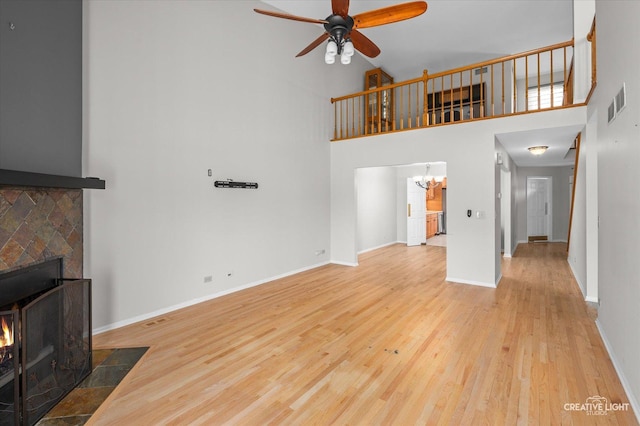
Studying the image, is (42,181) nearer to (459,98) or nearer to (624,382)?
(624,382)

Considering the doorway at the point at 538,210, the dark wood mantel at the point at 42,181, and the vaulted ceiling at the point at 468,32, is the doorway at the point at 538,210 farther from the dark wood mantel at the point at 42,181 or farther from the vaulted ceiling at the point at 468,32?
the dark wood mantel at the point at 42,181

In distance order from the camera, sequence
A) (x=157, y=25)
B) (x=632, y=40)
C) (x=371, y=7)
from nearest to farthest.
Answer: (x=632, y=40)
(x=157, y=25)
(x=371, y=7)

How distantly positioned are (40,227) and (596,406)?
418cm

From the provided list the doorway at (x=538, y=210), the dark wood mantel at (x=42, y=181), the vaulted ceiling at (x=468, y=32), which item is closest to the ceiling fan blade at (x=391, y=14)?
the vaulted ceiling at (x=468, y=32)

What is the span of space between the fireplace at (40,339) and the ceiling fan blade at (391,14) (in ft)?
11.9

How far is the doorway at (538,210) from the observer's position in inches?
381

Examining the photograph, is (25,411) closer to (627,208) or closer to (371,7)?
(627,208)

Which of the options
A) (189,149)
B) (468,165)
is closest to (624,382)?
(468,165)

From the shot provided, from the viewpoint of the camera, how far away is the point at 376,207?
8711 mm

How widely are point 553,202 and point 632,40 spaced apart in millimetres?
9342

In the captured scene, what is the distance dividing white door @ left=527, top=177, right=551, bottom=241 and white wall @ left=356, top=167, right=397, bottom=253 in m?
4.35

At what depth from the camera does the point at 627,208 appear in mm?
2180

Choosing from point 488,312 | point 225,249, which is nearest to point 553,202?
point 488,312

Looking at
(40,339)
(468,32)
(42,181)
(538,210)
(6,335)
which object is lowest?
(40,339)
